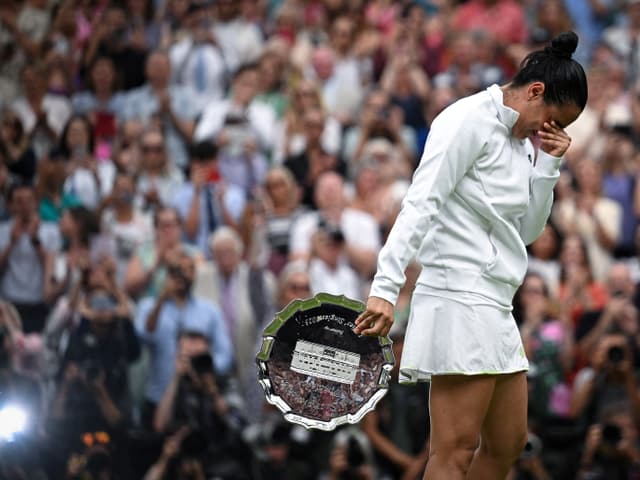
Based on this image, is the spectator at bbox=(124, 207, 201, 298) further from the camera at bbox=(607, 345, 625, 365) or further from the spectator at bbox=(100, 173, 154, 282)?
the camera at bbox=(607, 345, 625, 365)

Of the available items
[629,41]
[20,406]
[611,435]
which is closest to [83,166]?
[20,406]

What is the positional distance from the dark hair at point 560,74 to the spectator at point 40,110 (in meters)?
6.55

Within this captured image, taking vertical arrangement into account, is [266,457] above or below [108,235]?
below

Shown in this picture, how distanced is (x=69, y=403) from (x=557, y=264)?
3794mm

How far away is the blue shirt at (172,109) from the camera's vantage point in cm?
1146

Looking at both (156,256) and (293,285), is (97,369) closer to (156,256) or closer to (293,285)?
(156,256)

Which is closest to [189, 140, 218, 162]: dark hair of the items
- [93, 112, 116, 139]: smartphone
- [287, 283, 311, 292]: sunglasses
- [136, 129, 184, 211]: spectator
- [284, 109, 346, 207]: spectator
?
[136, 129, 184, 211]: spectator

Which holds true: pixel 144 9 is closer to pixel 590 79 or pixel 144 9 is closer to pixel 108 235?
pixel 108 235

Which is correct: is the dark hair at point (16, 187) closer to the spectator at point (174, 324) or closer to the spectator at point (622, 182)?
the spectator at point (174, 324)

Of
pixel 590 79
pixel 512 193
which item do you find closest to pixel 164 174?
pixel 590 79

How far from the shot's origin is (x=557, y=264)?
10.2m

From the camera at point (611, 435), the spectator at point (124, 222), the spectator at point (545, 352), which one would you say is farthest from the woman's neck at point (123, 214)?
the camera at point (611, 435)

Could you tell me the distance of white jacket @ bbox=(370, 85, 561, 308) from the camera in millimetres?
4656

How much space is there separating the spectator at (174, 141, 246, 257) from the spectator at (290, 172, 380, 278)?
0.58 m
